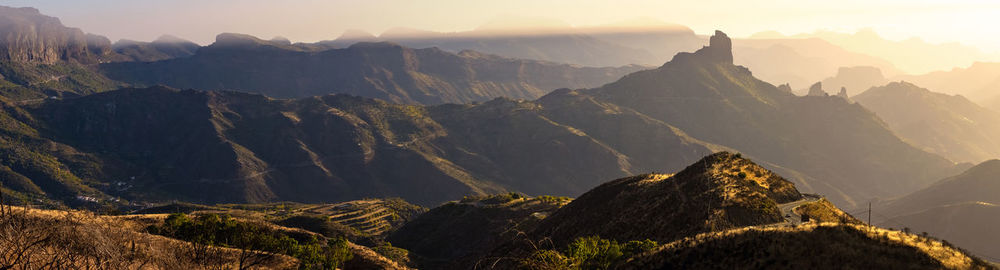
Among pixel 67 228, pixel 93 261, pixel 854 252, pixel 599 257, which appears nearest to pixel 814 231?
pixel 854 252

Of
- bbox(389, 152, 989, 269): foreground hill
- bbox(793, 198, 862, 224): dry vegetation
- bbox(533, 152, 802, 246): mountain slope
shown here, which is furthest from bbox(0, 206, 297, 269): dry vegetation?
bbox(793, 198, 862, 224): dry vegetation

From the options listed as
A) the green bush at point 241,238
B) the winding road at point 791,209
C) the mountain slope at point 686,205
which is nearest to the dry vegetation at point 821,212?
the winding road at point 791,209

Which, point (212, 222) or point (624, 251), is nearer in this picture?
point (624, 251)

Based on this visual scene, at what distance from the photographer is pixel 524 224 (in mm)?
128625

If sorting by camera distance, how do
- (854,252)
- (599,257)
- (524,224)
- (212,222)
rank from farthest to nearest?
(524,224) → (212,222) → (599,257) → (854,252)

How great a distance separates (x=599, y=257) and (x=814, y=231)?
17.9m

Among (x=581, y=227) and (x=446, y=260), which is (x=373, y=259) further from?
(x=446, y=260)

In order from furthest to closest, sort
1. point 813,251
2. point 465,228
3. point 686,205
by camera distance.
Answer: point 465,228 → point 686,205 → point 813,251

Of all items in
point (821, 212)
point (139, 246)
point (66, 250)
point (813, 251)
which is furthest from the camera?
point (821, 212)

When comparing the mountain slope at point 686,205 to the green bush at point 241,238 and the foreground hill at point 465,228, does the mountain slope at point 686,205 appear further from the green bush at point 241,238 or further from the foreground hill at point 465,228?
the green bush at point 241,238

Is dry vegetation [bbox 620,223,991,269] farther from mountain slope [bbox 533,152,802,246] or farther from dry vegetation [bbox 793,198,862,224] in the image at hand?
dry vegetation [bbox 793,198,862,224]

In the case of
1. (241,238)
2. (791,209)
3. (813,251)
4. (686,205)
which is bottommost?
(241,238)

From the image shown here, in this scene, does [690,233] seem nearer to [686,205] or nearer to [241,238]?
[686,205]

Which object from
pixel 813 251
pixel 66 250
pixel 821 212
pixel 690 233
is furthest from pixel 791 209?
pixel 66 250
